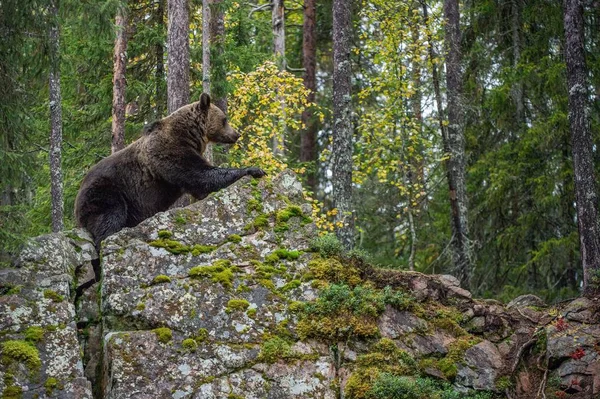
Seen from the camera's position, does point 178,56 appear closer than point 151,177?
No

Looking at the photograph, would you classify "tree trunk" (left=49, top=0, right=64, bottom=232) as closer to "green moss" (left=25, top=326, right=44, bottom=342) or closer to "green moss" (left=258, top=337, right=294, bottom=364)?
"green moss" (left=25, top=326, right=44, bottom=342)

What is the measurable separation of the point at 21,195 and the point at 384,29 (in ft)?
44.6

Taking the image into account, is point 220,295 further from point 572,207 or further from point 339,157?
point 572,207

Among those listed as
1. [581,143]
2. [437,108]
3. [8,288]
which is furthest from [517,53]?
[8,288]

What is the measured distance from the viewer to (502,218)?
19656 millimetres

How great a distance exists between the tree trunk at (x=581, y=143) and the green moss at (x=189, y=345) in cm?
705

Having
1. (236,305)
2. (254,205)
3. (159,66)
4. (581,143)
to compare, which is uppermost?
(159,66)

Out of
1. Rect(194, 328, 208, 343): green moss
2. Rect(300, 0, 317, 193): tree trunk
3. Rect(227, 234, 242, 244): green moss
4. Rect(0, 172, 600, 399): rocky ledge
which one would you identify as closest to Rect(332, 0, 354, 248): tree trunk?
Rect(0, 172, 600, 399): rocky ledge

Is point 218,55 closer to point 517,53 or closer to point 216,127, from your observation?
point 216,127

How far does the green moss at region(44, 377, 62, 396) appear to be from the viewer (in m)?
7.80

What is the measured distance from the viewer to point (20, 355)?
7.93 metres

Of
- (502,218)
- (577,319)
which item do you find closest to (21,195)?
(502,218)

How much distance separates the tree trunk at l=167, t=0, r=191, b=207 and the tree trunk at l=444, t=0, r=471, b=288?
563 centimetres

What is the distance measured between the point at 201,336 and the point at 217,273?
2.75ft
